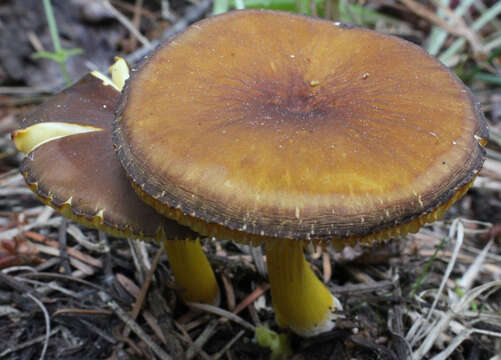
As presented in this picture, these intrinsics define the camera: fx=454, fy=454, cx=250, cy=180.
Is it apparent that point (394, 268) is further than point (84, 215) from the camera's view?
Yes

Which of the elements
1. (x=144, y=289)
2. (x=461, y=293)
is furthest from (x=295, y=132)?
(x=461, y=293)

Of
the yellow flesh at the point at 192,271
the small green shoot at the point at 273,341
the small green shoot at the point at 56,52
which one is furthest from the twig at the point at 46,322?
the small green shoot at the point at 56,52

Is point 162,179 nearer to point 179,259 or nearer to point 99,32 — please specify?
point 179,259

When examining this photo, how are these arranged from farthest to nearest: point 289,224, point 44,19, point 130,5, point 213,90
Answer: point 130,5 → point 44,19 → point 213,90 → point 289,224

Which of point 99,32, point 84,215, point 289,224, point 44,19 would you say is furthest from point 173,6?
point 289,224

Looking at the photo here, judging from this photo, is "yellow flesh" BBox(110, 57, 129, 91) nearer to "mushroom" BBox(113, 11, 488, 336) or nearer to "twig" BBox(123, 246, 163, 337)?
"mushroom" BBox(113, 11, 488, 336)

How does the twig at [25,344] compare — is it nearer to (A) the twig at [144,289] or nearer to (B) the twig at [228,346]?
(A) the twig at [144,289]

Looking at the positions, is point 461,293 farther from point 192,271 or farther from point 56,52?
point 56,52
